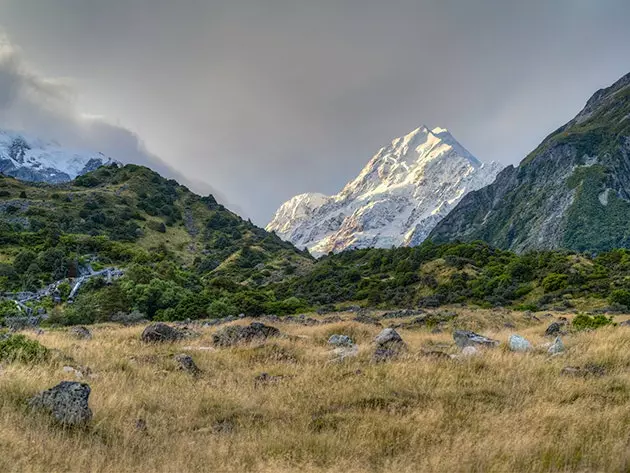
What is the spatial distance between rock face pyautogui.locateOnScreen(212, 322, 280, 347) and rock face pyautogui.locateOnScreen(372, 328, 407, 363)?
407cm

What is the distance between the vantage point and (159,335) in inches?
568

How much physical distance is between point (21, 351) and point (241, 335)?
655cm

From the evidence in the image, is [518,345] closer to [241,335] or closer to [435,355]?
[435,355]

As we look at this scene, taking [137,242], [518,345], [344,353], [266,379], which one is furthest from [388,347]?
[137,242]

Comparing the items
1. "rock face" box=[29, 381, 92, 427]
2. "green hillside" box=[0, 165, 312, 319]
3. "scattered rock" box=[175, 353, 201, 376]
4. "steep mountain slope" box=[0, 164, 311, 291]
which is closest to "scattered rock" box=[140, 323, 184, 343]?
"scattered rock" box=[175, 353, 201, 376]

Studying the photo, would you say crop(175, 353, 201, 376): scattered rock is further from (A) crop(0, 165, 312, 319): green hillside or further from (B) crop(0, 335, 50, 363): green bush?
(A) crop(0, 165, 312, 319): green hillside

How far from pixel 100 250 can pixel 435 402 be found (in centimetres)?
6563

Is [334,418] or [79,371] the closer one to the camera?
[334,418]

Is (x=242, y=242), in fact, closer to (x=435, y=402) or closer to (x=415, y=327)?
(x=415, y=327)

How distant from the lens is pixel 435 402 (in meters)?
7.17

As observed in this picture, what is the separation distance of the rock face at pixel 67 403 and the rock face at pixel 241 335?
24.0ft

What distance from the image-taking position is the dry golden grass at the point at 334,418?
5.02 m

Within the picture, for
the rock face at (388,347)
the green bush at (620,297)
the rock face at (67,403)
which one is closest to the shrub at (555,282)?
the green bush at (620,297)

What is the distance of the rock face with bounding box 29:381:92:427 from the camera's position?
582 cm
